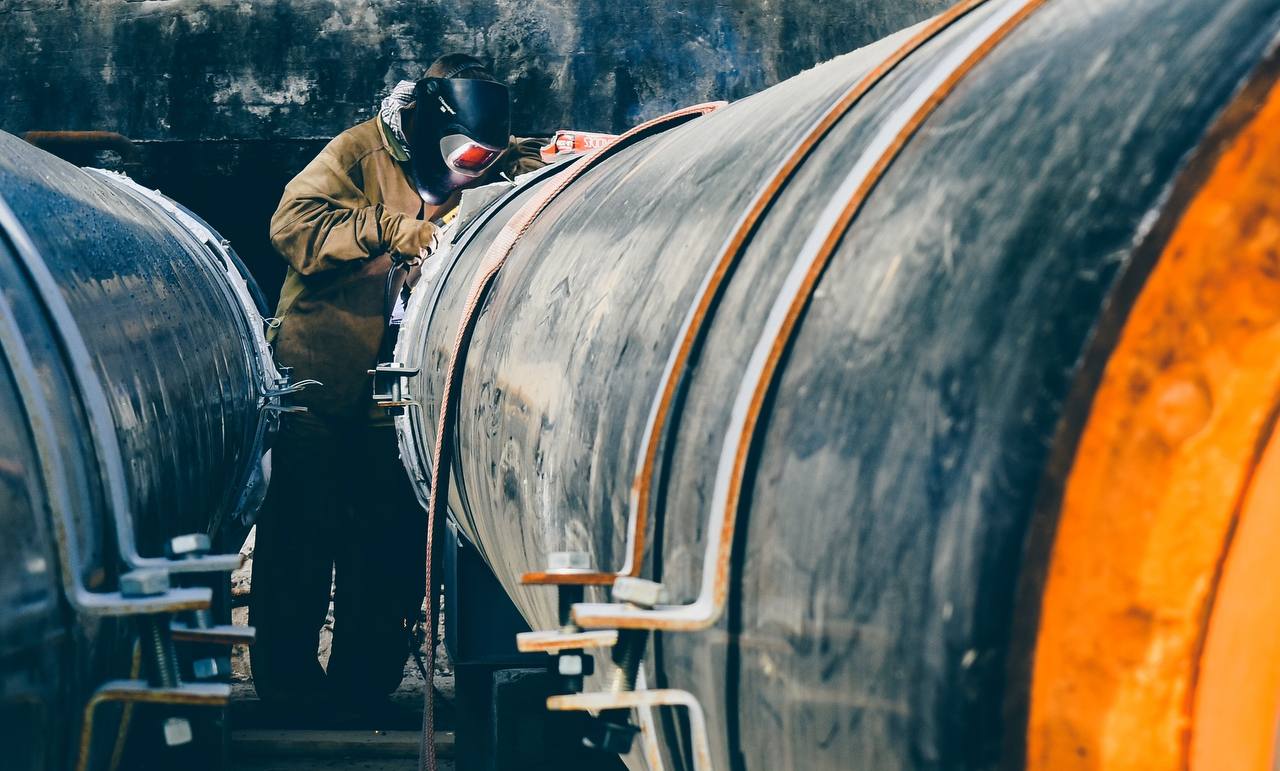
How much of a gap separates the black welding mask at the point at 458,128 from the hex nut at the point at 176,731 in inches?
101

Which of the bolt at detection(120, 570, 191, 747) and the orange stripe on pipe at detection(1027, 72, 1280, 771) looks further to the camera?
the bolt at detection(120, 570, 191, 747)

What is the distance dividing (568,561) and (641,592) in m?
0.19

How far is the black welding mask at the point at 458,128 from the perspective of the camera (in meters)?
3.34

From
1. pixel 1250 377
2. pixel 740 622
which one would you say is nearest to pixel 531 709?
pixel 740 622

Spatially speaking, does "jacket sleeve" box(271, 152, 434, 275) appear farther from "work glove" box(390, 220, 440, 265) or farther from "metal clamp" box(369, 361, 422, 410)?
"metal clamp" box(369, 361, 422, 410)

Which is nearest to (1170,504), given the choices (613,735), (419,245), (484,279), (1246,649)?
(1246,649)

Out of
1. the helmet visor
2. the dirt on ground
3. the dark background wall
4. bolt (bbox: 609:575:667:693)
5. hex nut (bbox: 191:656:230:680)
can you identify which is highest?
the dark background wall

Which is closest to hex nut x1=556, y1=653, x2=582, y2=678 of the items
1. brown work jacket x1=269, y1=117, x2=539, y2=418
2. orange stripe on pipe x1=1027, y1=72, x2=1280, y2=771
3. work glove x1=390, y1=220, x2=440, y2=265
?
orange stripe on pipe x1=1027, y1=72, x2=1280, y2=771

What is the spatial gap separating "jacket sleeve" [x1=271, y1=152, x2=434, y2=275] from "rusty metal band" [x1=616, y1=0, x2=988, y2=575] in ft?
8.89

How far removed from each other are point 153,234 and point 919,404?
167 centimetres

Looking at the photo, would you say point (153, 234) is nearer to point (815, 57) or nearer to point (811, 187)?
point (811, 187)

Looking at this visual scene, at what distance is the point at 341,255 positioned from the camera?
11.7 ft

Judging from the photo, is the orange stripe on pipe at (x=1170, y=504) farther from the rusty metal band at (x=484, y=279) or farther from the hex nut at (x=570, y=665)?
the rusty metal band at (x=484, y=279)

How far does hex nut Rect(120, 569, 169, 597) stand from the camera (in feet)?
3.04
